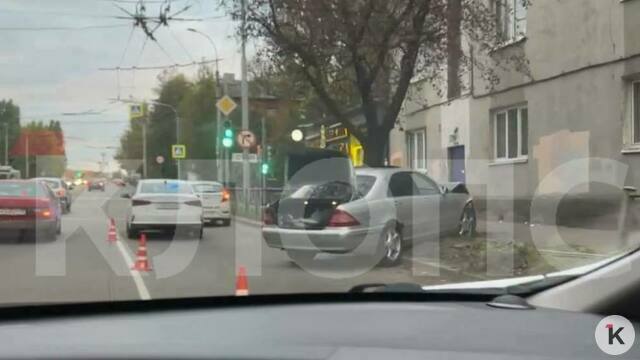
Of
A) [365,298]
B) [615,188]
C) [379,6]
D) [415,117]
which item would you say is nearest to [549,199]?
[615,188]

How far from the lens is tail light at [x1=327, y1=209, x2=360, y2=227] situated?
10.2 metres

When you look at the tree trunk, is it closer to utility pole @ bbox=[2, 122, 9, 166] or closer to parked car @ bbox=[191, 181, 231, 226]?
parked car @ bbox=[191, 181, 231, 226]

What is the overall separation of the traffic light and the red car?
9024 mm

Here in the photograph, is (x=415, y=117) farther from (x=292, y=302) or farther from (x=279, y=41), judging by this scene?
(x=292, y=302)

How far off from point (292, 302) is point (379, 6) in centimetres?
1055

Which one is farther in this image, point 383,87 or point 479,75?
point 479,75

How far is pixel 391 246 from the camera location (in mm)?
10617

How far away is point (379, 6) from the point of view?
12.9m

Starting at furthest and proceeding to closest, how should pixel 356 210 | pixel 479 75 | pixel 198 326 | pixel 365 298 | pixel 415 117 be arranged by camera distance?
1. pixel 415 117
2. pixel 479 75
3. pixel 356 210
4. pixel 365 298
5. pixel 198 326

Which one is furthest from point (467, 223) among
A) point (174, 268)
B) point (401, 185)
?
point (174, 268)

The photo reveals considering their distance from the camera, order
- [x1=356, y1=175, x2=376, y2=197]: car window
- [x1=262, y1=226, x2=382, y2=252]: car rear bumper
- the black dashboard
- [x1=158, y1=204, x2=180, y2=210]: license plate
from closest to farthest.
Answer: the black dashboard → [x1=262, y1=226, x2=382, y2=252]: car rear bumper → [x1=356, y1=175, x2=376, y2=197]: car window → [x1=158, y1=204, x2=180, y2=210]: license plate

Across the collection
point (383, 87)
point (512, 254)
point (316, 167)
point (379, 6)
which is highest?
point (379, 6)

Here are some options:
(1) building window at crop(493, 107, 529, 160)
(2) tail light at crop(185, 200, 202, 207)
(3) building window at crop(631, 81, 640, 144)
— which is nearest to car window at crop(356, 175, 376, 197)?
(2) tail light at crop(185, 200, 202, 207)

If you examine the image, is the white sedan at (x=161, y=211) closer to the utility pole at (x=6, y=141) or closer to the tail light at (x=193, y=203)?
the tail light at (x=193, y=203)
